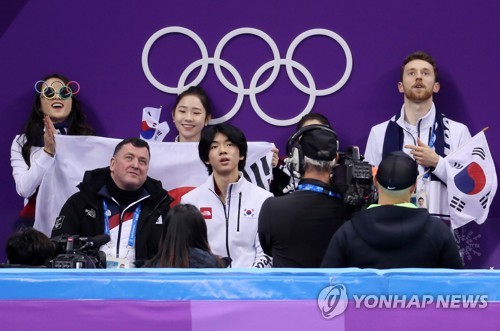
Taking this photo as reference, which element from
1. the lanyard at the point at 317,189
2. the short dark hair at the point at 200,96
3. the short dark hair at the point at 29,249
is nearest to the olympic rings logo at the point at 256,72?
the short dark hair at the point at 200,96

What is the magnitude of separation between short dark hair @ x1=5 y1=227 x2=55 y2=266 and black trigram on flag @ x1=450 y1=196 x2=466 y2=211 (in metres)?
3.73

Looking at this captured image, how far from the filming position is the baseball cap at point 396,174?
501cm

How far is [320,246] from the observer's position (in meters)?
5.46

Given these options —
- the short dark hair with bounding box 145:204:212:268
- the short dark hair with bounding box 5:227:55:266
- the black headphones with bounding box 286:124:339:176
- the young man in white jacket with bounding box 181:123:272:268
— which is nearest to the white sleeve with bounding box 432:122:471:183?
the young man in white jacket with bounding box 181:123:272:268

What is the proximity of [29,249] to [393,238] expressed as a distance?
1.97 m

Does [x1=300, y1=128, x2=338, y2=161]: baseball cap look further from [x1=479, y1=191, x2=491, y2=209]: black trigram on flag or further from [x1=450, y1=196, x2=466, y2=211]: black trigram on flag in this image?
[x1=479, y1=191, x2=491, y2=209]: black trigram on flag

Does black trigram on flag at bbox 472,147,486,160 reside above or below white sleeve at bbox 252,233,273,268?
above

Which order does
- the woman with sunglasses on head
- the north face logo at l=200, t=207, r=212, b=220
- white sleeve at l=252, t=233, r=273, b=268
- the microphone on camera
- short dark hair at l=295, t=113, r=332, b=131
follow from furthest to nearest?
the woman with sunglasses on head
short dark hair at l=295, t=113, r=332, b=131
the north face logo at l=200, t=207, r=212, b=220
white sleeve at l=252, t=233, r=273, b=268
the microphone on camera

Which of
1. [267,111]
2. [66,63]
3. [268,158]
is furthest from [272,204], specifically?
[66,63]

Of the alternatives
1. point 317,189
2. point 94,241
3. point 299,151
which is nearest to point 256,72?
point 94,241

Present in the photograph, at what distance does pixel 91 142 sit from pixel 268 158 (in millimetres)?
1444

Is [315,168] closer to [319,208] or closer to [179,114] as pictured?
[319,208]

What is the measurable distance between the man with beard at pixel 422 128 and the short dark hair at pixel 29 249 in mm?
3534

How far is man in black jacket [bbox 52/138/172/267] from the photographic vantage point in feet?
23.1
